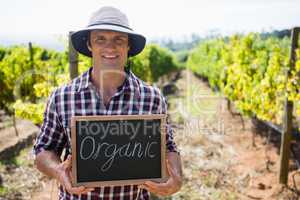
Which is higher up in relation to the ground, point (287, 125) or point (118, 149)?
point (118, 149)

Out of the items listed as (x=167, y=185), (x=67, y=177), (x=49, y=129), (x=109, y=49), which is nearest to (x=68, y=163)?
(x=67, y=177)

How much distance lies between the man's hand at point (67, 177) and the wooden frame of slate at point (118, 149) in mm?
30

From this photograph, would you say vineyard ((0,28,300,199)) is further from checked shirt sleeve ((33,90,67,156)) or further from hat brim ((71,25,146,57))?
checked shirt sleeve ((33,90,67,156))

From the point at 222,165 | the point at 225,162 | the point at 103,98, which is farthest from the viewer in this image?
the point at 225,162

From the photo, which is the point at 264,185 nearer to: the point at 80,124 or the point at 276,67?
the point at 276,67

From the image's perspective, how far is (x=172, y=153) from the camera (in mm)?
2312

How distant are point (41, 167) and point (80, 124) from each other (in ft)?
1.12

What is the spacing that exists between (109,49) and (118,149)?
549 millimetres

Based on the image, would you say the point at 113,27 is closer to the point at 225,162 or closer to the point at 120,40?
the point at 120,40

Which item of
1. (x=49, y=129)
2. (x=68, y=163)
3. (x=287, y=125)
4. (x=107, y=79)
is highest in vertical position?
(x=107, y=79)

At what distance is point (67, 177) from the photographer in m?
2.01

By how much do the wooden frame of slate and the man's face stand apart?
0.98ft

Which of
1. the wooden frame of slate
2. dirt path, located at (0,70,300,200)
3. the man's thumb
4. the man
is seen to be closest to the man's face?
the man

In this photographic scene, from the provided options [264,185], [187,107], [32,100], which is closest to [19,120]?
[32,100]
